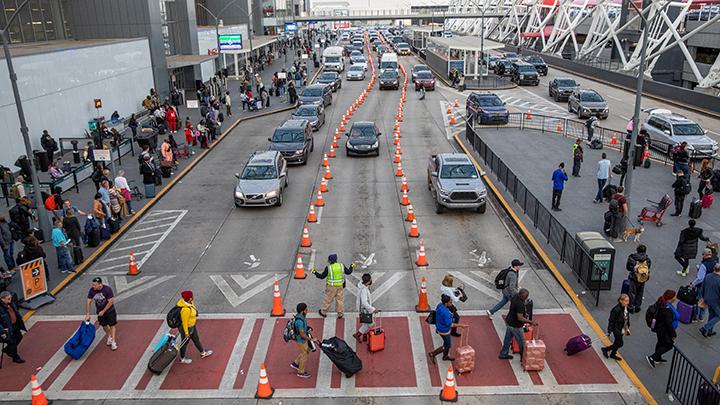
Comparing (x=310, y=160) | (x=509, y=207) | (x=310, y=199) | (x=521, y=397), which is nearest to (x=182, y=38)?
(x=310, y=160)

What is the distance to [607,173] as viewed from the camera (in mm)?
19875

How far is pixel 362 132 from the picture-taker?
95.3 feet

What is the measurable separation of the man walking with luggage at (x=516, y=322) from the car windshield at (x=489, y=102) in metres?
26.1

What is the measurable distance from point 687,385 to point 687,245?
556cm

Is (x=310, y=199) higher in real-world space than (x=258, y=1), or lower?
lower

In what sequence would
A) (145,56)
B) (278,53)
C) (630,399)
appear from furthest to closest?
(278,53)
(145,56)
(630,399)

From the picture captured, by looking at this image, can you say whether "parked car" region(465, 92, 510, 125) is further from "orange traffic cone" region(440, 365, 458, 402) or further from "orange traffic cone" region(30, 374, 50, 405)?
"orange traffic cone" region(30, 374, 50, 405)

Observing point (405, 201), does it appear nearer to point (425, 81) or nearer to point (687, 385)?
point (687, 385)

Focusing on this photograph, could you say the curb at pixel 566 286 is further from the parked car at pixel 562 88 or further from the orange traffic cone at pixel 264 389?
the parked car at pixel 562 88

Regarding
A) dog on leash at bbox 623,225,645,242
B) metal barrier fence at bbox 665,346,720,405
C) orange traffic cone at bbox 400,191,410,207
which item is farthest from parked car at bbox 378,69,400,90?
metal barrier fence at bbox 665,346,720,405

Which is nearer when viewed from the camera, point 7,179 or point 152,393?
point 152,393

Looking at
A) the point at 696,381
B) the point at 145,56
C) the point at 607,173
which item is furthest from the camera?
the point at 145,56

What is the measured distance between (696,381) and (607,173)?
1164cm

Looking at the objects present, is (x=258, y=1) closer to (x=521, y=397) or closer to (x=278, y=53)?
(x=278, y=53)
